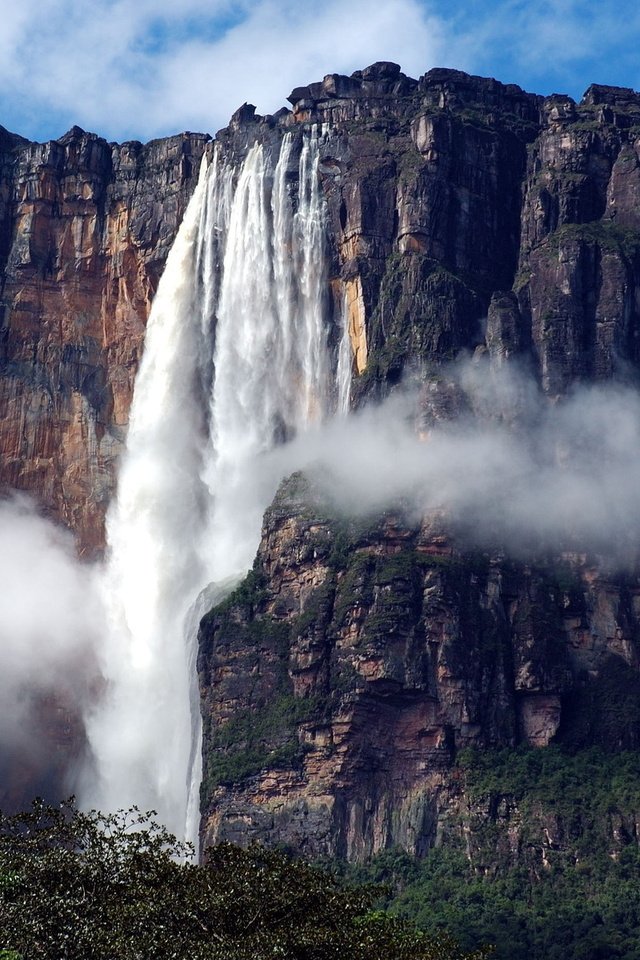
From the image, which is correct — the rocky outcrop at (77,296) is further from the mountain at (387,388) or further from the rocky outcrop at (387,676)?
the rocky outcrop at (387,676)

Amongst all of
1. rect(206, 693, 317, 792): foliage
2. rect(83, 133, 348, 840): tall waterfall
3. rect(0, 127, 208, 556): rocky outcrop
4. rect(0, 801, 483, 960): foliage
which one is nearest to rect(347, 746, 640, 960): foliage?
rect(206, 693, 317, 792): foliage

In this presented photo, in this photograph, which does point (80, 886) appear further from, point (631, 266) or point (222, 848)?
point (631, 266)

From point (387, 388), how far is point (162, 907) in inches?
2517

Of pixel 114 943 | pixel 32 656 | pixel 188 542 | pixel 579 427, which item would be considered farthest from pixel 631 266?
pixel 114 943

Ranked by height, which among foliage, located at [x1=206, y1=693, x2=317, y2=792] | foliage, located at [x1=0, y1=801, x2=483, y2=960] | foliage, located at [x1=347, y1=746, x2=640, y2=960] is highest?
foliage, located at [x1=206, y1=693, x2=317, y2=792]

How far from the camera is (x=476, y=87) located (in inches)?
5901

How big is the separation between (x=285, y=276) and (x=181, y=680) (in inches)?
959

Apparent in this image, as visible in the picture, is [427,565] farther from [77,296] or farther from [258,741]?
[77,296]

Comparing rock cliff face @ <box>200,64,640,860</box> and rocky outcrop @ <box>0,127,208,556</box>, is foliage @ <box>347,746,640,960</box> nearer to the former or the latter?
rock cliff face @ <box>200,64,640,860</box>

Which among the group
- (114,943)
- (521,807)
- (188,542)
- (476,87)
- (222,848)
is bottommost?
(114,943)

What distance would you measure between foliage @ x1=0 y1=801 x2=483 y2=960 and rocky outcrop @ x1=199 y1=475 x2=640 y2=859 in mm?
42555

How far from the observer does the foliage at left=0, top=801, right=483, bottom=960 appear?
2896 inches

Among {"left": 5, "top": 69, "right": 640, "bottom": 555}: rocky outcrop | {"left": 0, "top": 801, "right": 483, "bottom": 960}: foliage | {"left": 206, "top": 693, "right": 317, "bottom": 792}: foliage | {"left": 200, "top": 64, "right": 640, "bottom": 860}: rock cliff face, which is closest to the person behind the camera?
{"left": 0, "top": 801, "right": 483, "bottom": 960}: foliage

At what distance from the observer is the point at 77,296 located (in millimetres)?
153375
